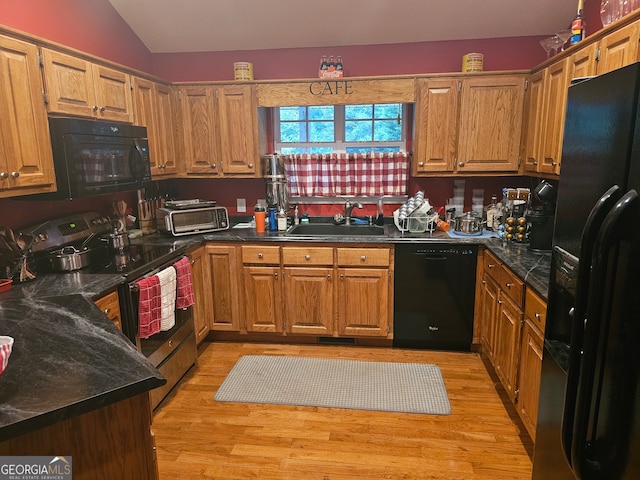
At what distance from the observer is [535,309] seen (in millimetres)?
2131

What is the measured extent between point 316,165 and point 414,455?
246 cm

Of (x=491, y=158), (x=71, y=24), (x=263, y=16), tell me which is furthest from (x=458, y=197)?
(x=71, y=24)

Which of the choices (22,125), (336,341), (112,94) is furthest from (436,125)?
(22,125)

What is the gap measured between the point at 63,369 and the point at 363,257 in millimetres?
2314

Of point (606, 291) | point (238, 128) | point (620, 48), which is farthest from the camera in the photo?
point (238, 128)

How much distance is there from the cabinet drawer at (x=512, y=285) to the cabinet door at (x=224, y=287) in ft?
6.35

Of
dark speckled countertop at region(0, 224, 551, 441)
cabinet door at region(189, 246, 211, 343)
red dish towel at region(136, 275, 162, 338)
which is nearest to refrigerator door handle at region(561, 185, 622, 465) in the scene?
dark speckled countertop at region(0, 224, 551, 441)

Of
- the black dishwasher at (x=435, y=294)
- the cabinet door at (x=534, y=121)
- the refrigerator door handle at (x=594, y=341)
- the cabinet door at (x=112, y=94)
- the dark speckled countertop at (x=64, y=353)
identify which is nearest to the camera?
Answer: the refrigerator door handle at (x=594, y=341)

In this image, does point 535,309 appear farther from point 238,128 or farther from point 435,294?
point 238,128

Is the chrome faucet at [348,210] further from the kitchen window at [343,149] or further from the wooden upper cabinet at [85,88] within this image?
the wooden upper cabinet at [85,88]

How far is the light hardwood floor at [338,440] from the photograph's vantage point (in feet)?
7.09

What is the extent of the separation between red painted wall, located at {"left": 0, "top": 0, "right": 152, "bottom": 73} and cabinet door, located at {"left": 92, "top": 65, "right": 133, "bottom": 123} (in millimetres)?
409

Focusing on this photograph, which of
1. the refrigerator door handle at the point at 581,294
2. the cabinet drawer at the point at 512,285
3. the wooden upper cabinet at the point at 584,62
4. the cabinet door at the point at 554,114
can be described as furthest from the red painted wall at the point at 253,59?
the refrigerator door handle at the point at 581,294

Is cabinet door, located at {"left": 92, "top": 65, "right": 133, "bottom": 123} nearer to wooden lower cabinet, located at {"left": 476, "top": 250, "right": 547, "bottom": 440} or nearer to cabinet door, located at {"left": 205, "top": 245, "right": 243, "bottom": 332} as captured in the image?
cabinet door, located at {"left": 205, "top": 245, "right": 243, "bottom": 332}
